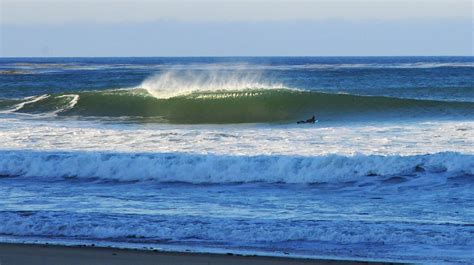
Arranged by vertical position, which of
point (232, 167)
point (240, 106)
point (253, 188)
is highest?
point (240, 106)

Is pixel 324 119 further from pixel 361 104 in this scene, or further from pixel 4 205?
pixel 4 205

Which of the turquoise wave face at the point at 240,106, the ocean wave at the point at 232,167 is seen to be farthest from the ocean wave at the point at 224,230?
the turquoise wave face at the point at 240,106

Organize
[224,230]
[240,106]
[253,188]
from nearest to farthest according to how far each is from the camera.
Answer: [224,230], [253,188], [240,106]

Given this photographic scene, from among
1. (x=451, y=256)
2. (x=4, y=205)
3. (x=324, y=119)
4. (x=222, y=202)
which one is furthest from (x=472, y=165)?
(x=324, y=119)

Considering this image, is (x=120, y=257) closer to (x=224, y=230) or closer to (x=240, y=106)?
(x=224, y=230)

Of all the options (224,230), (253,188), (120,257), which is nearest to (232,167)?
(253,188)

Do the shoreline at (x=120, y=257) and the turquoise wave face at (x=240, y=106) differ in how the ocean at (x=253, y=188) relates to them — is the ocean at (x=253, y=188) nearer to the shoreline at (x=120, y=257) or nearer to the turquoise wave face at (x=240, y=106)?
the shoreline at (x=120, y=257)

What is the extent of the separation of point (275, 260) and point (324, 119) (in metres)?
15.7

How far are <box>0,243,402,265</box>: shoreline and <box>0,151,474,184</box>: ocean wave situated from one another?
4.52 meters

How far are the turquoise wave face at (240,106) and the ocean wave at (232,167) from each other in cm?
994

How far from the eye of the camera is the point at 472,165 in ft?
39.1

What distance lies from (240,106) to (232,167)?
1314 cm

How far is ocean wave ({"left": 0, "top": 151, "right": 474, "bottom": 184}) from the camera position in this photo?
39.2 feet

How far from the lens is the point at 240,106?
83.6 ft
